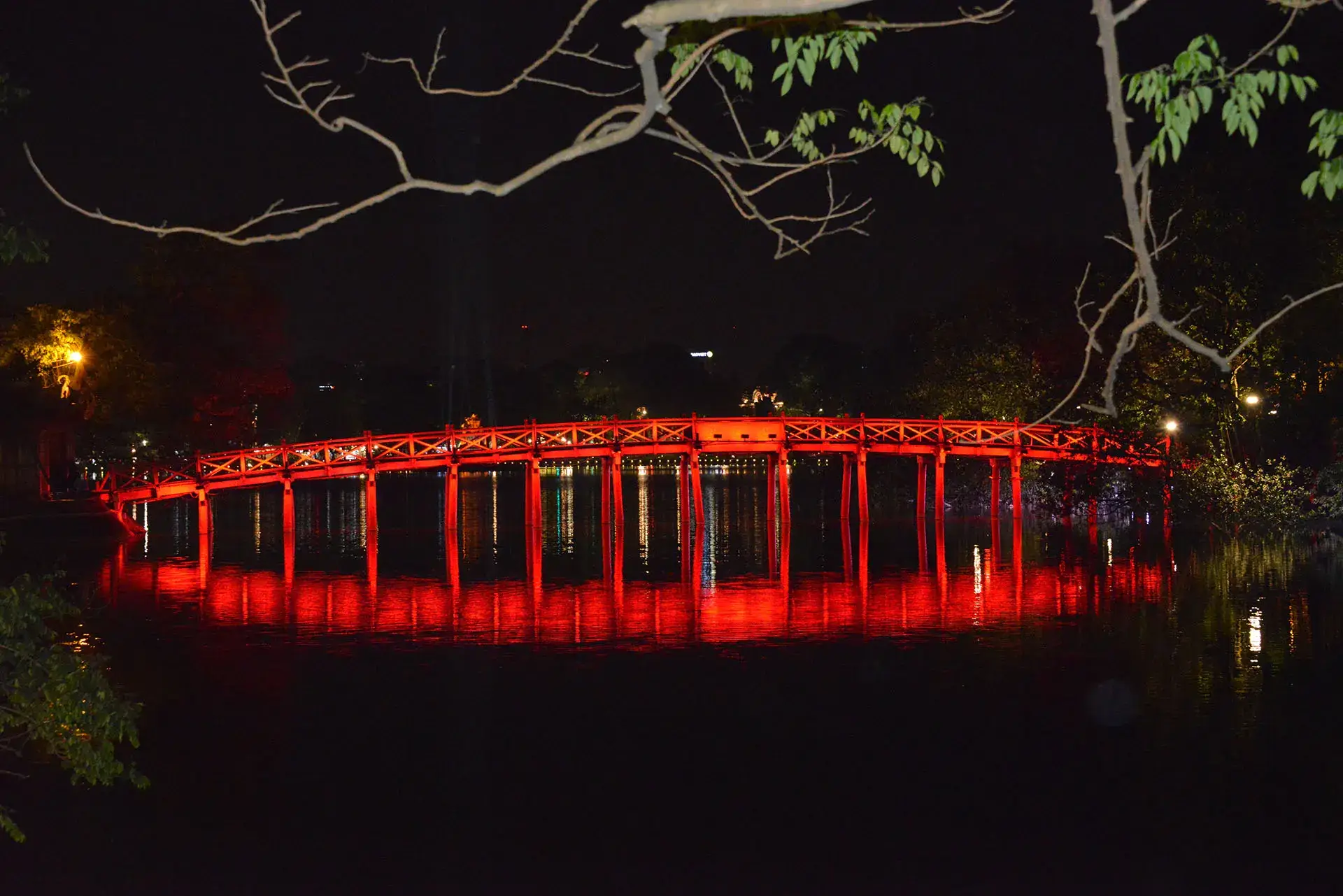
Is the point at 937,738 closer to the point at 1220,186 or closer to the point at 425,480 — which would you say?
the point at 1220,186

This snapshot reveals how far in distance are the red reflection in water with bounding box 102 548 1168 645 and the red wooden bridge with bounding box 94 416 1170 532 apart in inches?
397

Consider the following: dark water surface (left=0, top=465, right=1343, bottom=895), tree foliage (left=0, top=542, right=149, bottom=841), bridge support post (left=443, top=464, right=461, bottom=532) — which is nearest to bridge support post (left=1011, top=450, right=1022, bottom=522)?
dark water surface (left=0, top=465, right=1343, bottom=895)

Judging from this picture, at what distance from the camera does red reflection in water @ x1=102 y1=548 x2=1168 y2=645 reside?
2270 centimetres

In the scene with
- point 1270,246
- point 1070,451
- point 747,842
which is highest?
point 1270,246

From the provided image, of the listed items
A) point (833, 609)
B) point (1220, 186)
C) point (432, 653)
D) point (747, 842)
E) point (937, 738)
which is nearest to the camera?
point (747, 842)

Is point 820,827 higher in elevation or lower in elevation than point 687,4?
lower

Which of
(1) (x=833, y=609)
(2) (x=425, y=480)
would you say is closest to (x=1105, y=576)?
(1) (x=833, y=609)

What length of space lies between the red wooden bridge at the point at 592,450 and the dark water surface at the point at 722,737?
42.4ft

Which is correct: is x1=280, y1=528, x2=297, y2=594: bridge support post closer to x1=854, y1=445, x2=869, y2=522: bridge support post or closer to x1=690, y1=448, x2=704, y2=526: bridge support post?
x1=690, y1=448, x2=704, y2=526: bridge support post

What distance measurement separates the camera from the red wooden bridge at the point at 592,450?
42781 mm

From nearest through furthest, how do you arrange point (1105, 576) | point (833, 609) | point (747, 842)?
point (747, 842) → point (833, 609) → point (1105, 576)

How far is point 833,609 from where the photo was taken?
81.9ft

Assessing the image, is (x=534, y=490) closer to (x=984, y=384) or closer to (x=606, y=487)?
(x=606, y=487)

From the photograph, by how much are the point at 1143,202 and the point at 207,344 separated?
52.2 m
